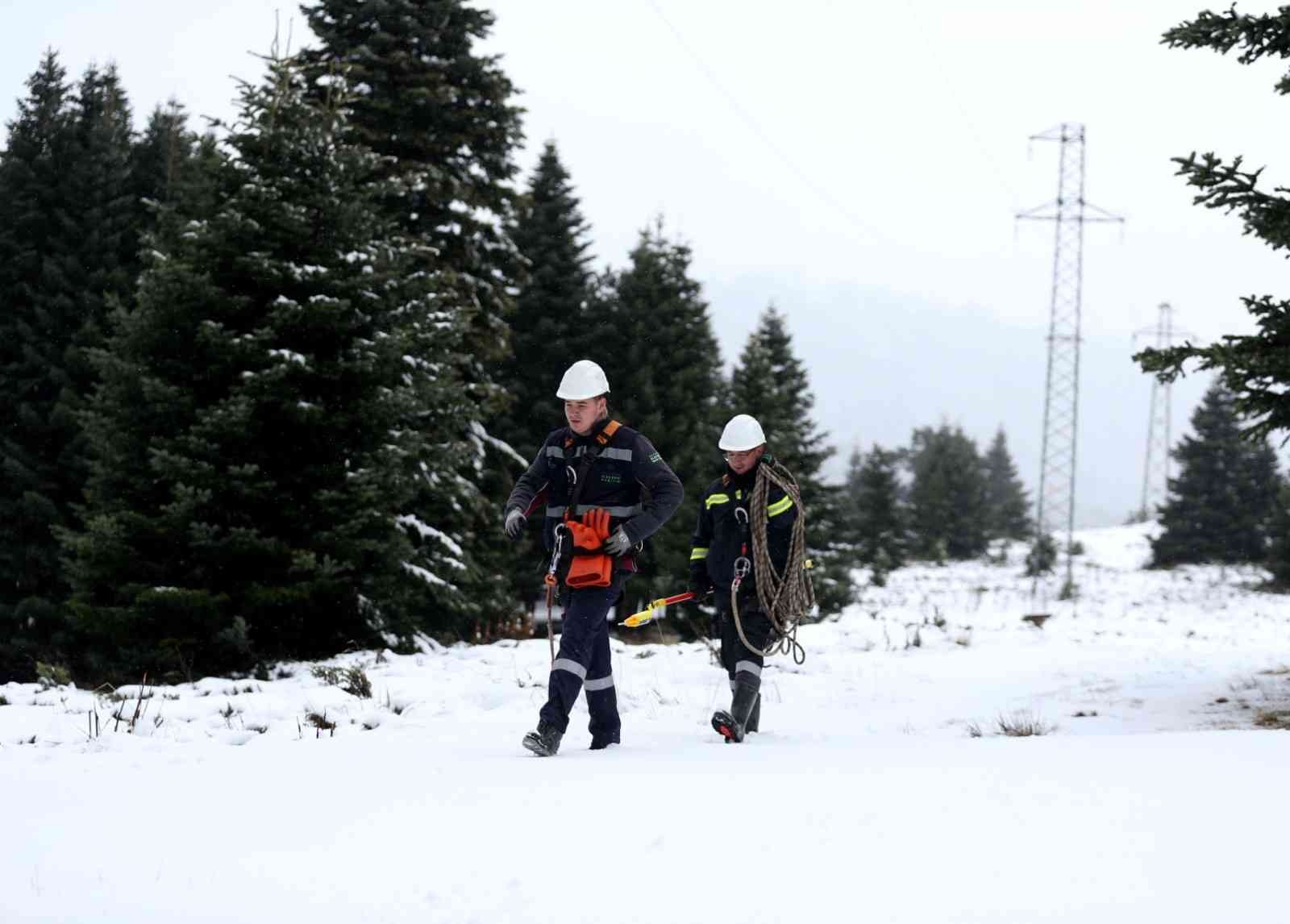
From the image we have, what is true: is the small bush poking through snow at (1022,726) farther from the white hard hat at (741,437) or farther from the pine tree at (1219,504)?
the pine tree at (1219,504)

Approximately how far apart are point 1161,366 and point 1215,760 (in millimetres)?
4959

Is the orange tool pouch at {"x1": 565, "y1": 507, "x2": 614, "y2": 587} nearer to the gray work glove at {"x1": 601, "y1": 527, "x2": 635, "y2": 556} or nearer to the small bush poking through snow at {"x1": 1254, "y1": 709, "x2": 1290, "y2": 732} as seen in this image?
the gray work glove at {"x1": 601, "y1": 527, "x2": 635, "y2": 556}

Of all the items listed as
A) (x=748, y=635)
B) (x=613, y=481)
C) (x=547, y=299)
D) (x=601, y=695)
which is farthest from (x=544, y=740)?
(x=547, y=299)

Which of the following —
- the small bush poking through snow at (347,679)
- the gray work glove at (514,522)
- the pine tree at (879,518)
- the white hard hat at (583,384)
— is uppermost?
the pine tree at (879,518)

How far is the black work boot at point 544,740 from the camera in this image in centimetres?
612

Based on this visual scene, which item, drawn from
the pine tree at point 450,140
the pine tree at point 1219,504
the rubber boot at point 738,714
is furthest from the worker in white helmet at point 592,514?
the pine tree at point 1219,504

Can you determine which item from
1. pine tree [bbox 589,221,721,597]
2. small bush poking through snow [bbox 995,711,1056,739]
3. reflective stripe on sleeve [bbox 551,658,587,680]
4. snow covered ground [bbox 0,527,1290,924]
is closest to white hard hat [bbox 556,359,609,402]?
reflective stripe on sleeve [bbox 551,658,587,680]

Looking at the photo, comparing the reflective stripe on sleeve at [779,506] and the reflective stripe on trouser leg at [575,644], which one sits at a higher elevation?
the reflective stripe on sleeve at [779,506]

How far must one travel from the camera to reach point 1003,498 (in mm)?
85000

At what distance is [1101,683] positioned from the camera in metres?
10.9

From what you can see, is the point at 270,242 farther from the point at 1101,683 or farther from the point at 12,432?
the point at 12,432

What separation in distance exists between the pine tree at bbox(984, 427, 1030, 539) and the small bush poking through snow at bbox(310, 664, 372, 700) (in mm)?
53559

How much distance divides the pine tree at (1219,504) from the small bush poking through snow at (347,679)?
39906mm

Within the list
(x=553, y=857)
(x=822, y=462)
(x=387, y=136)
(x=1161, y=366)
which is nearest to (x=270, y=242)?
(x=387, y=136)
